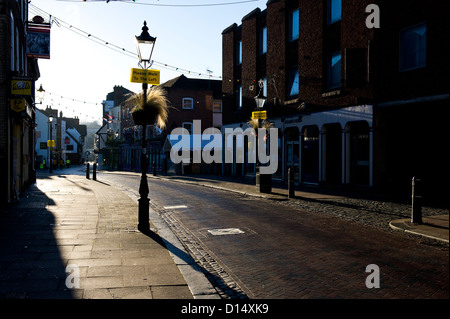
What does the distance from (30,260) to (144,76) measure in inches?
188

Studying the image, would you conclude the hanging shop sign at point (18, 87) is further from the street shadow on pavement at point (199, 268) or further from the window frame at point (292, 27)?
the window frame at point (292, 27)

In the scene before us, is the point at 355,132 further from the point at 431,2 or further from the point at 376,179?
the point at 431,2

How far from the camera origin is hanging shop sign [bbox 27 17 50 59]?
1700 centimetres

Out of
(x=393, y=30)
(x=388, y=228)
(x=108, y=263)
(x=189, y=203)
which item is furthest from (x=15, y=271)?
(x=393, y=30)

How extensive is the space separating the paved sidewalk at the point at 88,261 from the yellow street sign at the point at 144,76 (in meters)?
3.39

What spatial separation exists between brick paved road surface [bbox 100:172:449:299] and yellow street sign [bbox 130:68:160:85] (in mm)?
3579

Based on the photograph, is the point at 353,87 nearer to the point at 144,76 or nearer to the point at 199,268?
the point at 144,76

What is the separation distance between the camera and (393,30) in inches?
607

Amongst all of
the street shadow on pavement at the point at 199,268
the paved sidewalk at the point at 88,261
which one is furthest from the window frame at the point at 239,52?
the street shadow on pavement at the point at 199,268

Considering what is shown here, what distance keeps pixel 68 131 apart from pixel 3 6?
3324 inches

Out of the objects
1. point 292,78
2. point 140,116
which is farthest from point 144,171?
point 292,78

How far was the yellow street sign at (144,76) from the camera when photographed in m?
8.95

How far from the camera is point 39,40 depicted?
17.1 meters

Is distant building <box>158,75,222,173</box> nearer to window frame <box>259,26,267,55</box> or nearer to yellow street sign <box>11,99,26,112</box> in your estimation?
window frame <box>259,26,267,55</box>
